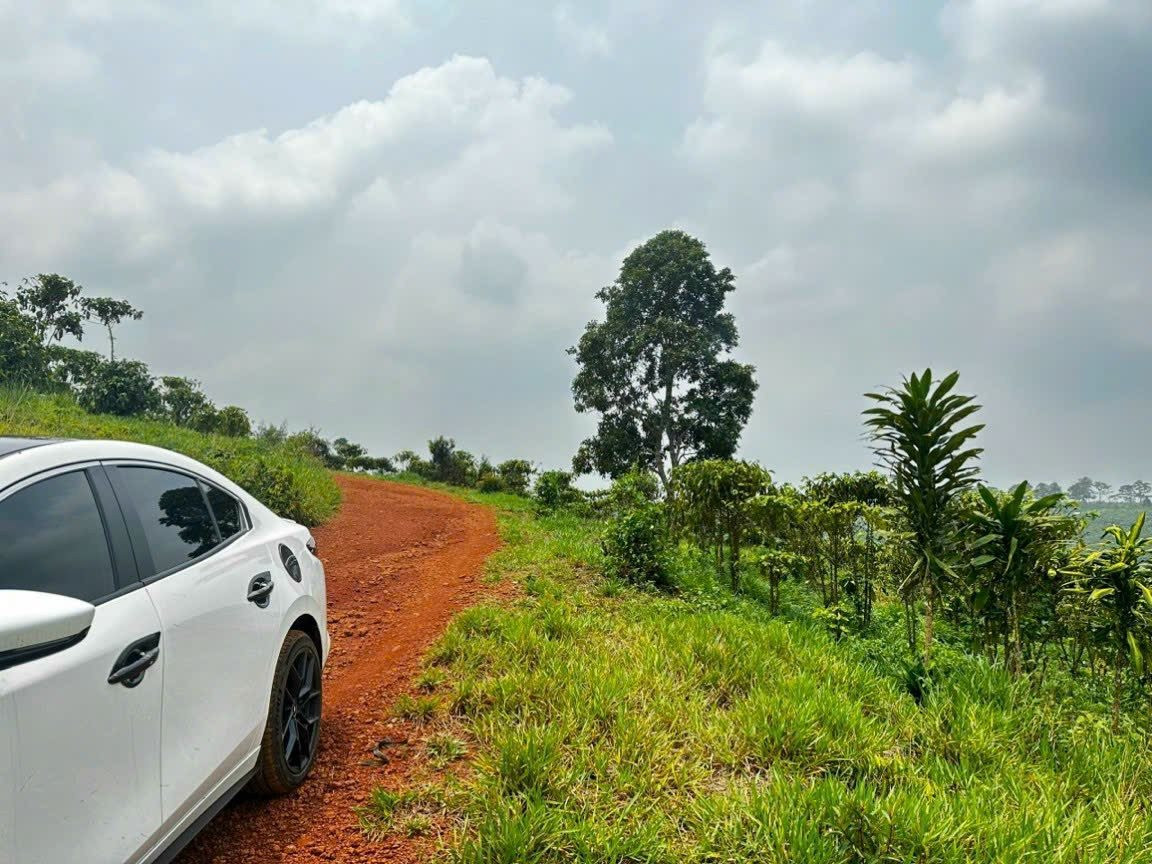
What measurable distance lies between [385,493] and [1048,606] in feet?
49.3

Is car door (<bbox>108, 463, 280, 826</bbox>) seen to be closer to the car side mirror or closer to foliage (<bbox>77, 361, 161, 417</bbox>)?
the car side mirror

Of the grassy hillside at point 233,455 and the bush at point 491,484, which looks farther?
the bush at point 491,484

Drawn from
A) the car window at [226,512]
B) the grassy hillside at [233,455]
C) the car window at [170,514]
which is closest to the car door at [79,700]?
the car window at [170,514]

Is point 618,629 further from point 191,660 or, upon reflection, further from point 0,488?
point 0,488

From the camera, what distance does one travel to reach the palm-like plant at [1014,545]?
5.01m

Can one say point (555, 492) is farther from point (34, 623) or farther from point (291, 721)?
point (34, 623)

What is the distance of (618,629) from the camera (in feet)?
17.8

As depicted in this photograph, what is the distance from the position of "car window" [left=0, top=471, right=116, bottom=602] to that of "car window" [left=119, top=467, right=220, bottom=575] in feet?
0.73

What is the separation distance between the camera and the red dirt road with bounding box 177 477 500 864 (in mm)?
2707

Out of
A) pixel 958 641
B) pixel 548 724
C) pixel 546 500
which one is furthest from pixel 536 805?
pixel 546 500

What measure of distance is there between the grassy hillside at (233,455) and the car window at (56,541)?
364 inches

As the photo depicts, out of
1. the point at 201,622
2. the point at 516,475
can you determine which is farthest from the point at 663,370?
the point at 201,622

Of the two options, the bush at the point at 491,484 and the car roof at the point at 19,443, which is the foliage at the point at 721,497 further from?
the bush at the point at 491,484

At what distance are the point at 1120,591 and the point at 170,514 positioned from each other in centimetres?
642
